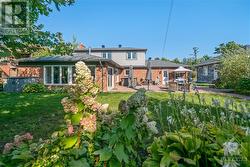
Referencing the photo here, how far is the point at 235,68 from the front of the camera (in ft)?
89.5

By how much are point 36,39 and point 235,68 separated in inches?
890

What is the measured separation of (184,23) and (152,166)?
864 centimetres

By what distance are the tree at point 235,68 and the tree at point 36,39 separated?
20.3 m

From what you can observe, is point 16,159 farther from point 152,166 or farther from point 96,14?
point 96,14

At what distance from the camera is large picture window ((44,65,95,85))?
26969 mm

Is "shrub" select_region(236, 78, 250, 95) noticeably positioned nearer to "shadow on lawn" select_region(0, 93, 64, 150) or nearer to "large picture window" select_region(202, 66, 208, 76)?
"shadow on lawn" select_region(0, 93, 64, 150)

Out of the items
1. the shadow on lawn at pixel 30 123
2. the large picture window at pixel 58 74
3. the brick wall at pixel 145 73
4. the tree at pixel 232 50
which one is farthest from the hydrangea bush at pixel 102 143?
the brick wall at pixel 145 73

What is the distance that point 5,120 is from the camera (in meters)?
8.95

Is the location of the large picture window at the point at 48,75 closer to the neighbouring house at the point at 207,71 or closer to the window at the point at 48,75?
the window at the point at 48,75

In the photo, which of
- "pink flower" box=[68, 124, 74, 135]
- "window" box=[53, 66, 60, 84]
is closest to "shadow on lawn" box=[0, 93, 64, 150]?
"pink flower" box=[68, 124, 74, 135]

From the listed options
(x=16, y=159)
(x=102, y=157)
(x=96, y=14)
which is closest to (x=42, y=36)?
(x=96, y=14)

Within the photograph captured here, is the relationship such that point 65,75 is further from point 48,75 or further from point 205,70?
point 205,70

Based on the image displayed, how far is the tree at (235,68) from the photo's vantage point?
26.6 meters

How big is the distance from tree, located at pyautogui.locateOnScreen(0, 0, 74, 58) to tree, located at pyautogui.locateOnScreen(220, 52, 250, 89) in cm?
2027
